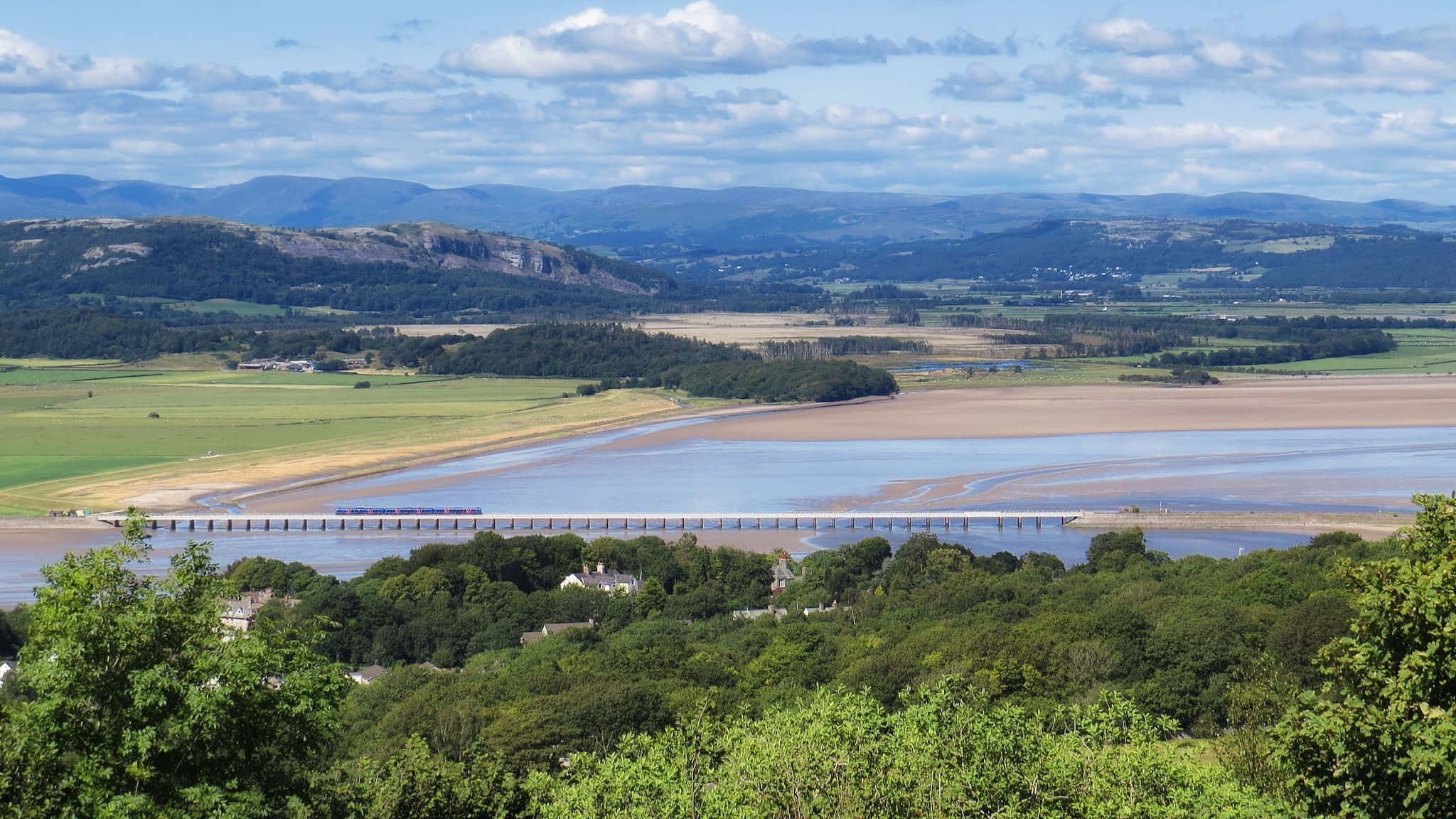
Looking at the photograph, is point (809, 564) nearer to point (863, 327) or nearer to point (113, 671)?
point (113, 671)

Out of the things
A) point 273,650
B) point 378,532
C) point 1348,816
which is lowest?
point 378,532

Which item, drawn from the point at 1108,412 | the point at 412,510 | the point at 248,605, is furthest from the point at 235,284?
the point at 248,605

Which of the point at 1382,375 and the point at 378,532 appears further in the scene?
the point at 1382,375

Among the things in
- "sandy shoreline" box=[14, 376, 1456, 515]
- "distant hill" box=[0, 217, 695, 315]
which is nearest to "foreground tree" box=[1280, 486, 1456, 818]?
"sandy shoreline" box=[14, 376, 1456, 515]

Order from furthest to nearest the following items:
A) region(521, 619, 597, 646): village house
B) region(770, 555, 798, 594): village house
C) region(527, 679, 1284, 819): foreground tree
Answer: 1. region(770, 555, 798, 594): village house
2. region(521, 619, 597, 646): village house
3. region(527, 679, 1284, 819): foreground tree

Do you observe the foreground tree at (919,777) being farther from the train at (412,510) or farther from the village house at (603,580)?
the train at (412,510)

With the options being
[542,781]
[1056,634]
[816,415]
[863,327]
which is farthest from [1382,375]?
[542,781]

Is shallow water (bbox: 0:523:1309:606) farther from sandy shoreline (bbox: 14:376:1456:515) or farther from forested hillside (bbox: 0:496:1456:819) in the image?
forested hillside (bbox: 0:496:1456:819)
